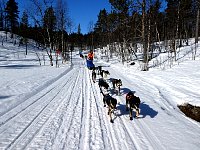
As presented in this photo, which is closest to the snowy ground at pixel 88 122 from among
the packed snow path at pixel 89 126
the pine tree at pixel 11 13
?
the packed snow path at pixel 89 126

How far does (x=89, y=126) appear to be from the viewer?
6.93m

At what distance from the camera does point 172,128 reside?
7.07 metres

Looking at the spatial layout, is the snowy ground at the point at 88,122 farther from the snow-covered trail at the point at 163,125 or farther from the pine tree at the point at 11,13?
the pine tree at the point at 11,13

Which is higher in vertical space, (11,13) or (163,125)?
(11,13)

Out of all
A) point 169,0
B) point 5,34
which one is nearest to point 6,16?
point 5,34

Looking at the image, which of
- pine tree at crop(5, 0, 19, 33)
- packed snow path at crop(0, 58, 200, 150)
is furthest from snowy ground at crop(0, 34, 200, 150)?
pine tree at crop(5, 0, 19, 33)

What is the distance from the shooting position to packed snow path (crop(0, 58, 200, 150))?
5.75m

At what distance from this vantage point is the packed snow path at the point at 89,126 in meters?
5.75

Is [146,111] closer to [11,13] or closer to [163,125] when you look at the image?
[163,125]

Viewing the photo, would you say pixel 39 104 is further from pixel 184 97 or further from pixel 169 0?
pixel 169 0

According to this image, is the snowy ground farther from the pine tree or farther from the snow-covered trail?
the pine tree

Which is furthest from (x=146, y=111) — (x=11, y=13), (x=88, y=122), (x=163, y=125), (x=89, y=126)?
(x=11, y=13)

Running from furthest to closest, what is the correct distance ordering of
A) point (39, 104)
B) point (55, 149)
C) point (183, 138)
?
1. point (39, 104)
2. point (183, 138)
3. point (55, 149)

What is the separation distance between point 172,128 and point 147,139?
1.35 meters
